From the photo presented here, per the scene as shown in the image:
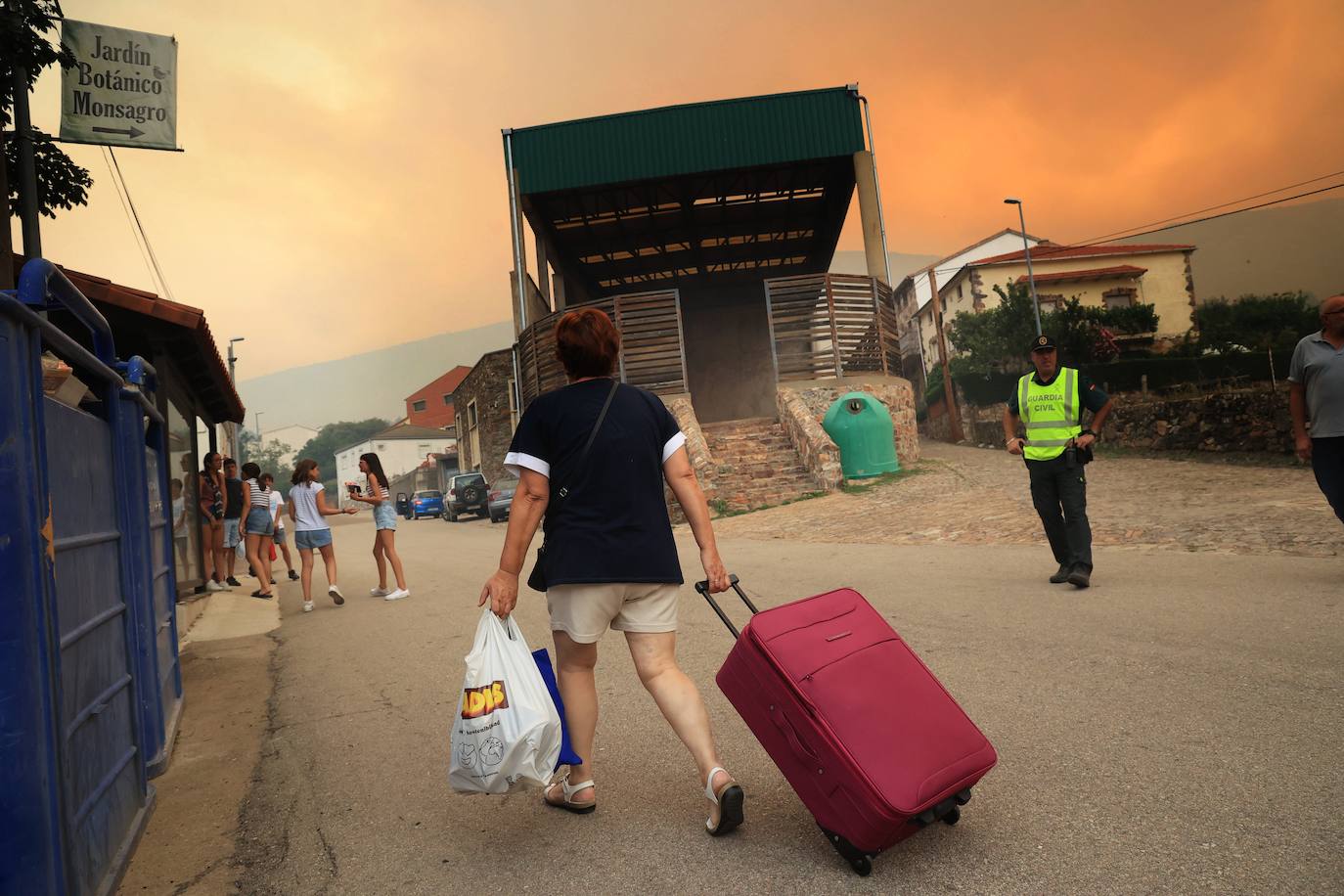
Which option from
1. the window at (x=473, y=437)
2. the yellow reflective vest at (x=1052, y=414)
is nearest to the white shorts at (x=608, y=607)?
the yellow reflective vest at (x=1052, y=414)

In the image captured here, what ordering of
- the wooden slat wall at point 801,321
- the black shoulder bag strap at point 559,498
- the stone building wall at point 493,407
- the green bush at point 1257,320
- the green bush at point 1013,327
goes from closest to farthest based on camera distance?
the black shoulder bag strap at point 559,498 → the wooden slat wall at point 801,321 → the stone building wall at point 493,407 → the green bush at point 1013,327 → the green bush at point 1257,320

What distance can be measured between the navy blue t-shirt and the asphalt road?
35.9 inches

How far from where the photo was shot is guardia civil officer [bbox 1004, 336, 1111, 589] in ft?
22.0

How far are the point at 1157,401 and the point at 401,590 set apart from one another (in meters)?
15.8

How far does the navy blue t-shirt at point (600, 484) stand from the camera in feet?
9.93

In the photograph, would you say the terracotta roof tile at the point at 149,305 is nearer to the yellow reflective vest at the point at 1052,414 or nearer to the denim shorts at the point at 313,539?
the denim shorts at the point at 313,539

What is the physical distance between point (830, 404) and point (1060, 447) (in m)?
13.7

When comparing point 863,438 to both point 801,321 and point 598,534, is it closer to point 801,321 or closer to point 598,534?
point 801,321

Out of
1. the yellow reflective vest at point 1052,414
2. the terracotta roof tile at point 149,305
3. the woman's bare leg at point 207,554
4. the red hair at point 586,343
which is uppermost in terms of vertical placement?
the terracotta roof tile at point 149,305

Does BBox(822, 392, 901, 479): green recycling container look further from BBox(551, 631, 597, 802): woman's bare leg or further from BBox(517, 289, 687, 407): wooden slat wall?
BBox(551, 631, 597, 802): woman's bare leg

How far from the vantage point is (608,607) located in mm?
3068

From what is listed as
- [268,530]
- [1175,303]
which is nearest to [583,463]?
[268,530]

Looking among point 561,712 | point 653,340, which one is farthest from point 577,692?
point 653,340

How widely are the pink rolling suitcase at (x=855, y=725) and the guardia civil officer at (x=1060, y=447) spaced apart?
14.3ft
